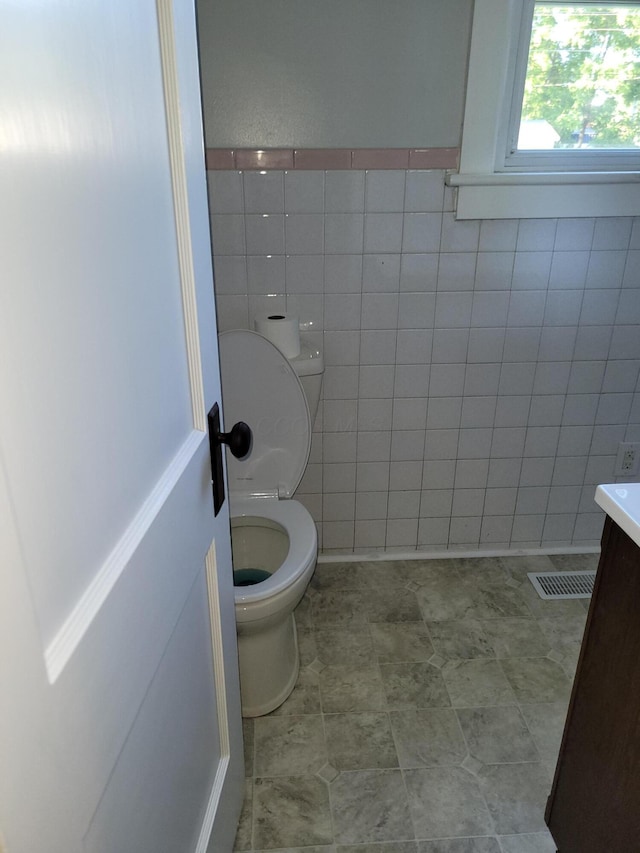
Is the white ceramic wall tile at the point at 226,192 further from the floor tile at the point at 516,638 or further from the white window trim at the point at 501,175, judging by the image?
the floor tile at the point at 516,638

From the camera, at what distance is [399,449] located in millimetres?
2051

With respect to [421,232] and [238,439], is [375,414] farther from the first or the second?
[238,439]

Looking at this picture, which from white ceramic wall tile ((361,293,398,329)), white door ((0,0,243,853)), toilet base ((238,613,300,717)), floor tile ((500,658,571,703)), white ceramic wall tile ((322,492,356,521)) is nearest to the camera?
white door ((0,0,243,853))

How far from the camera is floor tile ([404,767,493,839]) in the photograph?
1.32 meters

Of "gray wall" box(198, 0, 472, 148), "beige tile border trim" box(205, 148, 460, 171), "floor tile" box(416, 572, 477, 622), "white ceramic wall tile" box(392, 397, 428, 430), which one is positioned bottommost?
"floor tile" box(416, 572, 477, 622)

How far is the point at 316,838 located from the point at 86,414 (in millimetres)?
1191

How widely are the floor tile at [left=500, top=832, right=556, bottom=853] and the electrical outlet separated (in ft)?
4.06

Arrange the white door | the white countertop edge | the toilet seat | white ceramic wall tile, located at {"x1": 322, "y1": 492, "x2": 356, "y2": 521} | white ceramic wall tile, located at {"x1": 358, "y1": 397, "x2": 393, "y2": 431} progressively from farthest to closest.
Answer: white ceramic wall tile, located at {"x1": 322, "y1": 492, "x2": 356, "y2": 521}
white ceramic wall tile, located at {"x1": 358, "y1": 397, "x2": 393, "y2": 431}
the toilet seat
the white countertop edge
the white door

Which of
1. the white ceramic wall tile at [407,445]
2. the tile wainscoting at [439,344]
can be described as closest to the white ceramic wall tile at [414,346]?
the tile wainscoting at [439,344]

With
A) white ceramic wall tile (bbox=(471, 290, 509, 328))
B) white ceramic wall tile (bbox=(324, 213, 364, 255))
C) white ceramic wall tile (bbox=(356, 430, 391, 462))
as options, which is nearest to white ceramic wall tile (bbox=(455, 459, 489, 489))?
white ceramic wall tile (bbox=(356, 430, 391, 462))

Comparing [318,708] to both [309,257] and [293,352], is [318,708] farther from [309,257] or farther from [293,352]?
[309,257]

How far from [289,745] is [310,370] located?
0.99 metres

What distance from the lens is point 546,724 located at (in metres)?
1.56

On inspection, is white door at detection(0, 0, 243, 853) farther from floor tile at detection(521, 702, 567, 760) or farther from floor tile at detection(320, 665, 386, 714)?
floor tile at detection(521, 702, 567, 760)
